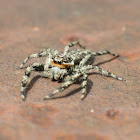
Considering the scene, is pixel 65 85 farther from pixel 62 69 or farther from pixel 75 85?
pixel 62 69

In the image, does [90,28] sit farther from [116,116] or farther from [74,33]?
[116,116]

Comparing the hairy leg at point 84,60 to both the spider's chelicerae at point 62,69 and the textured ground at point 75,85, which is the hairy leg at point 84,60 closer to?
the spider's chelicerae at point 62,69

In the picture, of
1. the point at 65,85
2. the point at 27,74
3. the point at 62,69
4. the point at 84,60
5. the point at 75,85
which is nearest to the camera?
the point at 65,85

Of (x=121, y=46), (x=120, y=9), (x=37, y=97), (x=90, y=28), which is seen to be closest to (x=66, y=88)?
(x=37, y=97)

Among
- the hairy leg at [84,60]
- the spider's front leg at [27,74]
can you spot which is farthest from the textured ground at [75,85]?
the hairy leg at [84,60]

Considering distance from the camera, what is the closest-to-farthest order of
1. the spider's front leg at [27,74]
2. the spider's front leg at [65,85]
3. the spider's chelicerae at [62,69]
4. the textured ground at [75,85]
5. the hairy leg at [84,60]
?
the textured ground at [75,85] < the spider's front leg at [65,85] < the spider's front leg at [27,74] < the spider's chelicerae at [62,69] < the hairy leg at [84,60]

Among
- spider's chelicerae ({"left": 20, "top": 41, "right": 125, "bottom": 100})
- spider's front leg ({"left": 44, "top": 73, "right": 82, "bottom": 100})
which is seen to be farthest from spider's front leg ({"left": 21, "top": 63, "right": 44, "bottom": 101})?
spider's front leg ({"left": 44, "top": 73, "right": 82, "bottom": 100})

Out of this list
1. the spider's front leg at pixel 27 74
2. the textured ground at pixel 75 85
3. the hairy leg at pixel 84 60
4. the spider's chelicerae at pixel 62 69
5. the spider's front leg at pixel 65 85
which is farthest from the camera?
the hairy leg at pixel 84 60

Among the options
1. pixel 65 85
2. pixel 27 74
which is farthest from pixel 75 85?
pixel 27 74
